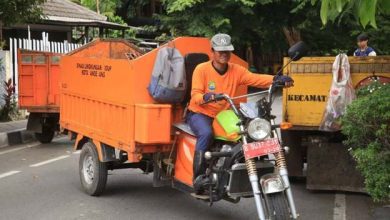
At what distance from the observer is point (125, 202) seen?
6785 mm

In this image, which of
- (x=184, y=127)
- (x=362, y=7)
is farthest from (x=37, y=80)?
(x=362, y=7)

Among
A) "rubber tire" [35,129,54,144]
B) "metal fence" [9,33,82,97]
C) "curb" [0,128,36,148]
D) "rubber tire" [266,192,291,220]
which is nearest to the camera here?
"rubber tire" [266,192,291,220]

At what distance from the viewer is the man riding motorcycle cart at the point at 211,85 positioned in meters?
5.48

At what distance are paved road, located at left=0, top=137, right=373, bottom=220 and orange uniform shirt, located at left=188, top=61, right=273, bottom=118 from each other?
1.22m

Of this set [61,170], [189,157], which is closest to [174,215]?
[189,157]

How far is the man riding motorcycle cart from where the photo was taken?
548 cm

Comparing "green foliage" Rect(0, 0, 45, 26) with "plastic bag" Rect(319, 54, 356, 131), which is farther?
"green foliage" Rect(0, 0, 45, 26)

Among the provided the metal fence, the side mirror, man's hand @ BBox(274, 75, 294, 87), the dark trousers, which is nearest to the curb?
the metal fence

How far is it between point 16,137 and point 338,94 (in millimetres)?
7267

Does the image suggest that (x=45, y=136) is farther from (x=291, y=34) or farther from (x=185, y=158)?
(x=291, y=34)

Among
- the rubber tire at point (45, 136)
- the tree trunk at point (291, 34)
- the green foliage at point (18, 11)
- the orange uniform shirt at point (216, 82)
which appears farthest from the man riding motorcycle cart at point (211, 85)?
the tree trunk at point (291, 34)

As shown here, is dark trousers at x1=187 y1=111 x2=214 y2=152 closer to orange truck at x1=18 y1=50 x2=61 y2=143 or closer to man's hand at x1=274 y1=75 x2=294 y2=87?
man's hand at x1=274 y1=75 x2=294 y2=87

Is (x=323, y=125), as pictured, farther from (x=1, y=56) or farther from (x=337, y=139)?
(x=1, y=56)

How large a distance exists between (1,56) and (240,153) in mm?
10466
